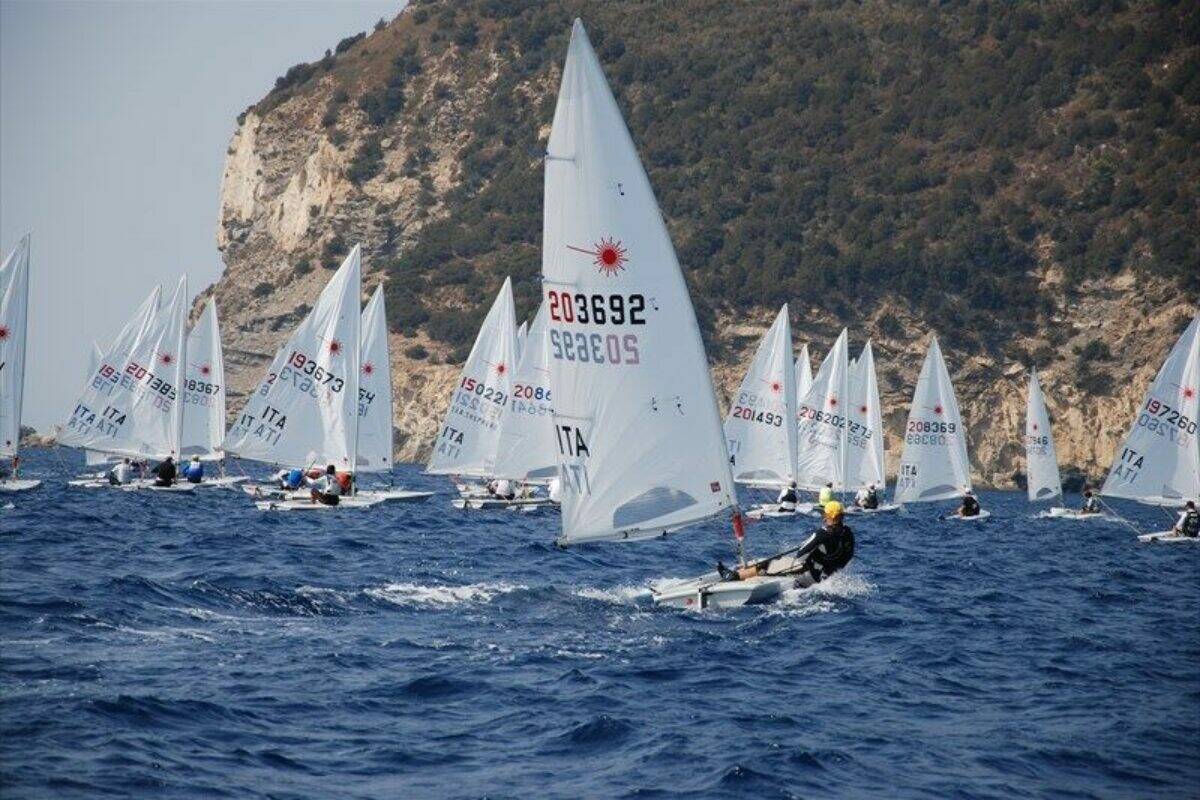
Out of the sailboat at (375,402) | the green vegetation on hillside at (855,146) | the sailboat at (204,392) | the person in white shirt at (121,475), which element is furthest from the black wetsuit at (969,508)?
the green vegetation on hillside at (855,146)

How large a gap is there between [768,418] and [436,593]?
24156 mm

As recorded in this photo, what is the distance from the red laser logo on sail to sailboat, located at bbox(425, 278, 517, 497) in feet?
69.7

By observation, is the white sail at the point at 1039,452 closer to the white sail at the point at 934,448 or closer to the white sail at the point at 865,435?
the white sail at the point at 934,448

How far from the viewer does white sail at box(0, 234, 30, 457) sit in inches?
1346

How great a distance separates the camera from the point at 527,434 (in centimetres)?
3634

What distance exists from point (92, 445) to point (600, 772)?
3138 cm

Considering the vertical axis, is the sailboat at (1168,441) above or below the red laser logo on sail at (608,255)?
below

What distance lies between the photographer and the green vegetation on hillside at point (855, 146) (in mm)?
77125

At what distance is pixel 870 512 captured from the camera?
44062 millimetres

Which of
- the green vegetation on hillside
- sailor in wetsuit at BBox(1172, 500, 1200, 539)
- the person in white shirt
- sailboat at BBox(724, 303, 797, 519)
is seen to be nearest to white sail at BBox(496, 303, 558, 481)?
sailboat at BBox(724, 303, 797, 519)

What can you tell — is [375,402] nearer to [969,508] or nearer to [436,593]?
[436,593]

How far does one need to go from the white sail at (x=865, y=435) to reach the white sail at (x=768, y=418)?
5680 millimetres

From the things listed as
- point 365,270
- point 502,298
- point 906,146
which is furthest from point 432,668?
point 365,270

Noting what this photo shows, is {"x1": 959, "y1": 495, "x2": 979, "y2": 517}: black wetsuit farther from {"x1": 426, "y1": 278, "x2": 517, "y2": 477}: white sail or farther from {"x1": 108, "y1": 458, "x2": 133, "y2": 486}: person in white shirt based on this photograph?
{"x1": 108, "y1": 458, "x2": 133, "y2": 486}: person in white shirt
